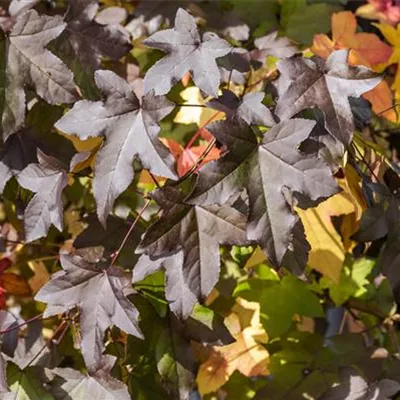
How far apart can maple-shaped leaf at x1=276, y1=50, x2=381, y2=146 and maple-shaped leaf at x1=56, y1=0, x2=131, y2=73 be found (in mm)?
412

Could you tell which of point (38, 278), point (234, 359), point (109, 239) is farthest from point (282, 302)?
point (38, 278)

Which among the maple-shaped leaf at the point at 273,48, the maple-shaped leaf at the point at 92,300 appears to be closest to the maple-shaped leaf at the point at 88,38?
the maple-shaped leaf at the point at 273,48

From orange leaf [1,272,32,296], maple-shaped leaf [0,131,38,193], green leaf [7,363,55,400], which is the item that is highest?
maple-shaped leaf [0,131,38,193]

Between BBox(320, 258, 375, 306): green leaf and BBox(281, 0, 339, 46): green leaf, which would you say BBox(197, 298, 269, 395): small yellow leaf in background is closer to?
BBox(320, 258, 375, 306): green leaf

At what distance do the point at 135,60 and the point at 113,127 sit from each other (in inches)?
18.5

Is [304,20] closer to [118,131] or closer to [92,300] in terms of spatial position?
[118,131]

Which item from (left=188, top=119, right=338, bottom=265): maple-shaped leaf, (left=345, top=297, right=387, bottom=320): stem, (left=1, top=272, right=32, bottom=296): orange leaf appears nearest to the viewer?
(left=188, top=119, right=338, bottom=265): maple-shaped leaf

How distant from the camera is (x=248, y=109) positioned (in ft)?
3.21

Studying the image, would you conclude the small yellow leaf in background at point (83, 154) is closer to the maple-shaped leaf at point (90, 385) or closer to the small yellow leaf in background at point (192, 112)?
the small yellow leaf in background at point (192, 112)

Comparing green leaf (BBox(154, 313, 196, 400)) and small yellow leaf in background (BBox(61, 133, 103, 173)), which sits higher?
small yellow leaf in background (BBox(61, 133, 103, 173))

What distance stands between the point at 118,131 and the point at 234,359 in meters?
0.64

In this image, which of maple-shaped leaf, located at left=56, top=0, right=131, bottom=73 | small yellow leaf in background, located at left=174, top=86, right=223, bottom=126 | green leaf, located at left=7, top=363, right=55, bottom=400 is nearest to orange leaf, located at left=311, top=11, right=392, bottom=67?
small yellow leaf in background, located at left=174, top=86, right=223, bottom=126

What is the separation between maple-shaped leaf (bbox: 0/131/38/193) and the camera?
1.18 metres

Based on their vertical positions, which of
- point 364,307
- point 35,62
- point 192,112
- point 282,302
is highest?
point 35,62
